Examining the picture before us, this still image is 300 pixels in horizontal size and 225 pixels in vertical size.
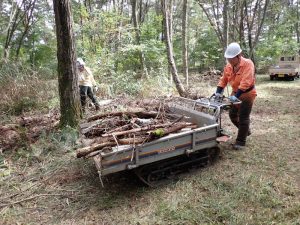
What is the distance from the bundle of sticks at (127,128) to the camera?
14.1 ft

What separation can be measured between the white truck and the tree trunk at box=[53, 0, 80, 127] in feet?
44.5

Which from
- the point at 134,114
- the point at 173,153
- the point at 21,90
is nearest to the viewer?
the point at 173,153

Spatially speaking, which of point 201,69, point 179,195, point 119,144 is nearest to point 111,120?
point 119,144

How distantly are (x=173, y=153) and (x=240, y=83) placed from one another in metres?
2.09

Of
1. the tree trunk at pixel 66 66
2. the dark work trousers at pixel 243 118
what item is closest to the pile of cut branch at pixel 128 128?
the tree trunk at pixel 66 66

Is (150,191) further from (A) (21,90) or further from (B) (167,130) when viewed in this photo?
(A) (21,90)

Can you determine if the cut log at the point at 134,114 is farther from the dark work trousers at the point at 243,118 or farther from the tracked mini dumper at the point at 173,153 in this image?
the dark work trousers at the point at 243,118

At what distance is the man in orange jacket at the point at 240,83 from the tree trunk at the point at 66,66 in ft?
10.2

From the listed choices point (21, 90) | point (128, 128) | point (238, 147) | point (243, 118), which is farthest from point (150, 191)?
point (21, 90)

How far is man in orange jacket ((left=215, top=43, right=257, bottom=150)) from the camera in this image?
5.49 metres

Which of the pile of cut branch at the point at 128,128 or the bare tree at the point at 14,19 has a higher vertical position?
the bare tree at the point at 14,19

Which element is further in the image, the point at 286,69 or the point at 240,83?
the point at 286,69

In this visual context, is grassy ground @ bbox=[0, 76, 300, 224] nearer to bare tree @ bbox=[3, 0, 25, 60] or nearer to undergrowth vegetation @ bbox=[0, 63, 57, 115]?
undergrowth vegetation @ bbox=[0, 63, 57, 115]

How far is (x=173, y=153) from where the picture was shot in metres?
4.58
